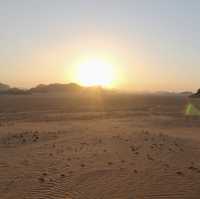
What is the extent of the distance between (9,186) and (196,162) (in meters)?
7.07

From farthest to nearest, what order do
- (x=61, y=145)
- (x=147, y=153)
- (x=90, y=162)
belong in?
(x=61, y=145)
(x=147, y=153)
(x=90, y=162)

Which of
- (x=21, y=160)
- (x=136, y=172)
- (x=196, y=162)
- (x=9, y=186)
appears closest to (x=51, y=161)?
(x=21, y=160)

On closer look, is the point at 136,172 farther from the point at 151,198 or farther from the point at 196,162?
the point at 196,162

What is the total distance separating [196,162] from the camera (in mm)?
10453

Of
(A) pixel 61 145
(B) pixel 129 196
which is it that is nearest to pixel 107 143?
(A) pixel 61 145

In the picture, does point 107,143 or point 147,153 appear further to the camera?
point 107,143

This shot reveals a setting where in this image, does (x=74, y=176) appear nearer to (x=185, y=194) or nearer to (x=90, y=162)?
(x=90, y=162)

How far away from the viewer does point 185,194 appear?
24.1 feet

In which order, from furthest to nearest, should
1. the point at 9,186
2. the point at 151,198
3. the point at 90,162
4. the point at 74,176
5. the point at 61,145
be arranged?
1. the point at 61,145
2. the point at 90,162
3. the point at 74,176
4. the point at 9,186
5. the point at 151,198

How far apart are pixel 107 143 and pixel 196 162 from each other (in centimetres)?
477

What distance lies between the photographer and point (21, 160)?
35.0 feet

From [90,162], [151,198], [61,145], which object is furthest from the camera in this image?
[61,145]

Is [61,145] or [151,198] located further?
[61,145]

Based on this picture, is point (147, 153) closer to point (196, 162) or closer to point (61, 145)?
point (196, 162)
